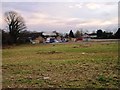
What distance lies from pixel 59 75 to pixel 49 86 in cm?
131

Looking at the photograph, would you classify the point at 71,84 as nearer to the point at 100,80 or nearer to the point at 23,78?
the point at 100,80

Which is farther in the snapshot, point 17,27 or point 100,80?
point 17,27

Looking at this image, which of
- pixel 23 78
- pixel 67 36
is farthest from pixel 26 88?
pixel 67 36

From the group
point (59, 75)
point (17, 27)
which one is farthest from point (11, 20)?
point (59, 75)

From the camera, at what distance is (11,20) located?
44.3 metres

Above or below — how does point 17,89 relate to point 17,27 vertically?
below

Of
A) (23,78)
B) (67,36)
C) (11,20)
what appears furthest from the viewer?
(67,36)

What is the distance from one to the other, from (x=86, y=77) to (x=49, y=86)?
1.32 metres

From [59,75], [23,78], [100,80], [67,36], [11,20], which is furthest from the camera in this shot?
[67,36]

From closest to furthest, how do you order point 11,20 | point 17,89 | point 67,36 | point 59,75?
point 17,89, point 59,75, point 11,20, point 67,36

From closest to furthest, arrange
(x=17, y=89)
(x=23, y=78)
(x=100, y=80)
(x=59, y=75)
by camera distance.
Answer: (x=17, y=89) < (x=100, y=80) < (x=23, y=78) < (x=59, y=75)

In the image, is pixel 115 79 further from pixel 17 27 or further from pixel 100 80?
pixel 17 27

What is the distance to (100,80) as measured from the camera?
584cm

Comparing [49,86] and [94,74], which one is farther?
[94,74]
